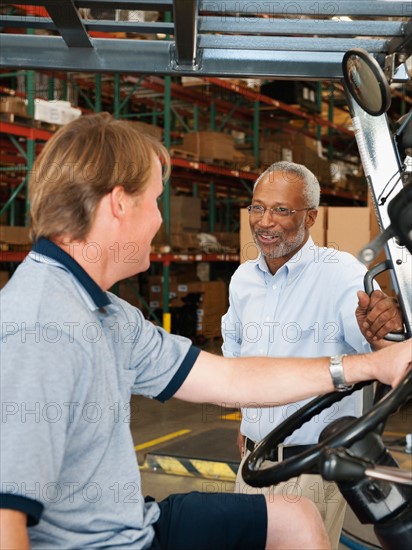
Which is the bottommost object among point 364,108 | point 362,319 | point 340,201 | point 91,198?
point 362,319

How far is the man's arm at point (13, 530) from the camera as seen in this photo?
1471mm

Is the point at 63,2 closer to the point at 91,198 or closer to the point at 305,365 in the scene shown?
the point at 91,198

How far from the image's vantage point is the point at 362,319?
2.48 m

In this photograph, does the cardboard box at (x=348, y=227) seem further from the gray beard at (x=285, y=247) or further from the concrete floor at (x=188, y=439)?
the gray beard at (x=285, y=247)

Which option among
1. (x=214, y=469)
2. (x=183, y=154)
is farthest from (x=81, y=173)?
(x=183, y=154)

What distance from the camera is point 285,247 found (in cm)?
322

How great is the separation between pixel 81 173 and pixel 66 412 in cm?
59

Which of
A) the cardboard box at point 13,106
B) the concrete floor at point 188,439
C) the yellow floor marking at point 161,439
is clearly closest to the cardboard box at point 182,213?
the concrete floor at point 188,439

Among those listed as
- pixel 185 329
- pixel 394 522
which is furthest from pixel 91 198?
pixel 185 329

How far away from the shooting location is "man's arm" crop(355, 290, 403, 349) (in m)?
2.34

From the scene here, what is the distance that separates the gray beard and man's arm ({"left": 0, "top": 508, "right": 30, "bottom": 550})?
1.91m

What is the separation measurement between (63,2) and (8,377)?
103cm

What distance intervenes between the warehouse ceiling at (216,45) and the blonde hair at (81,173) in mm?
378

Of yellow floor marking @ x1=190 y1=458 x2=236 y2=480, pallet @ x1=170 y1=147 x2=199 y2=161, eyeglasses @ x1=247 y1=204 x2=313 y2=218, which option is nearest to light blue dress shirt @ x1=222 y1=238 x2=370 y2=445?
eyeglasses @ x1=247 y1=204 x2=313 y2=218
